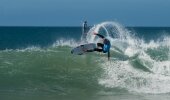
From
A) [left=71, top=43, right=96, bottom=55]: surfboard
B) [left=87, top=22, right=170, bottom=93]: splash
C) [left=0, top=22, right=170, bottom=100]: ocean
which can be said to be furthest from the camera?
[left=71, top=43, right=96, bottom=55]: surfboard

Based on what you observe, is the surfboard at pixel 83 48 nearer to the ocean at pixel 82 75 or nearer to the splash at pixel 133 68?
the ocean at pixel 82 75

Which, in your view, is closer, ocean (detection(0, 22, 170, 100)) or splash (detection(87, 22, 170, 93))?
ocean (detection(0, 22, 170, 100))

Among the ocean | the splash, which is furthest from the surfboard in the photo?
the splash

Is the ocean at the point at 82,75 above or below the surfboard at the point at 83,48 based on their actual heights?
below

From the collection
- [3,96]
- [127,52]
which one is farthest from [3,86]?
[127,52]

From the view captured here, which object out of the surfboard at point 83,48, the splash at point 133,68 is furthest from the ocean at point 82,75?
the surfboard at point 83,48

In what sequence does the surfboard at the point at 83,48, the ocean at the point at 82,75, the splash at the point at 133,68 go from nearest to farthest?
the ocean at the point at 82,75 < the splash at the point at 133,68 < the surfboard at the point at 83,48

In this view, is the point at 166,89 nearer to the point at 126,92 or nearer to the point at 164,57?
the point at 126,92

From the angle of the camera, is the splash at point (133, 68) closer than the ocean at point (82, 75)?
No

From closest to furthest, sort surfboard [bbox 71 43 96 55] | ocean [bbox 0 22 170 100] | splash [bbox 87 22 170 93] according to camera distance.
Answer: ocean [bbox 0 22 170 100], splash [bbox 87 22 170 93], surfboard [bbox 71 43 96 55]

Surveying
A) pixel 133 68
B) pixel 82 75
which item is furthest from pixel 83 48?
pixel 133 68

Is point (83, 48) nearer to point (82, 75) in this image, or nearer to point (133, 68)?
point (82, 75)

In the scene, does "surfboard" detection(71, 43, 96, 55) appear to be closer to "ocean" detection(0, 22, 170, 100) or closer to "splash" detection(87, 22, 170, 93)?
"ocean" detection(0, 22, 170, 100)

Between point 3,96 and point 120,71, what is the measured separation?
706 cm
